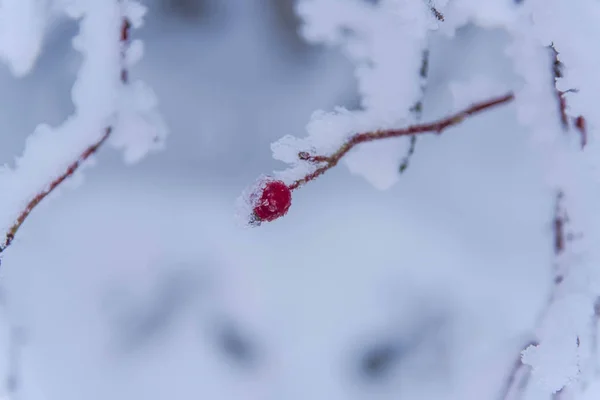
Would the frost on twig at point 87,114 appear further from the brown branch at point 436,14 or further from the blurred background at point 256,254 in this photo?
the brown branch at point 436,14

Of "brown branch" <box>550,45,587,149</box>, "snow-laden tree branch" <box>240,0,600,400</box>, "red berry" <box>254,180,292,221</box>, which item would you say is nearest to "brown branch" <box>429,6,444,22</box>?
"snow-laden tree branch" <box>240,0,600,400</box>

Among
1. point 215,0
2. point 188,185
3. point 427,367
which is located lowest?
point 427,367

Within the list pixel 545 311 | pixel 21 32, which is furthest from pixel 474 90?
pixel 21 32

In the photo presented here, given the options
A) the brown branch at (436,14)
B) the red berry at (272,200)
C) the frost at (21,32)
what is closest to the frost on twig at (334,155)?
the red berry at (272,200)

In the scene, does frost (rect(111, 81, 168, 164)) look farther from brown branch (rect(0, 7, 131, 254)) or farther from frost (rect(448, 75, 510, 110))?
frost (rect(448, 75, 510, 110))

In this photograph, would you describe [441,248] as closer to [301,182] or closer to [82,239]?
[301,182]

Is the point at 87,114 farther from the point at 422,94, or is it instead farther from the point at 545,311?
the point at 545,311

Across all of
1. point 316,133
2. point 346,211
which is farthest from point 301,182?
point 346,211
